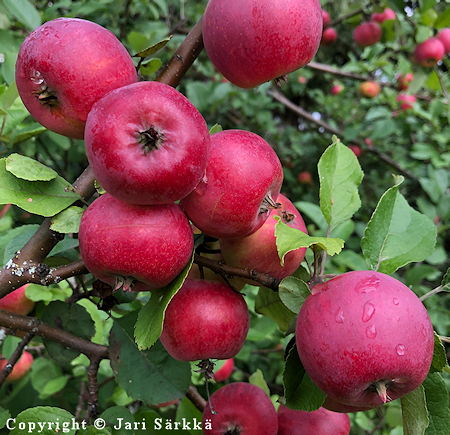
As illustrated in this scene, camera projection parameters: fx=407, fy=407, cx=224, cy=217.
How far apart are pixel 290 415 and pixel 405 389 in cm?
38

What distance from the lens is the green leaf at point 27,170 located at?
0.59m

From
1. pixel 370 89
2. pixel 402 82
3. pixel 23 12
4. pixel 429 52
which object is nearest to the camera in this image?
pixel 23 12

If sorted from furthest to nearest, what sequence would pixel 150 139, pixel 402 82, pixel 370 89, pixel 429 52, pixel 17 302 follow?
pixel 370 89, pixel 402 82, pixel 429 52, pixel 17 302, pixel 150 139

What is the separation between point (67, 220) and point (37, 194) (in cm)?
7

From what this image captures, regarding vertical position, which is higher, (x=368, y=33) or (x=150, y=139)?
(x=150, y=139)

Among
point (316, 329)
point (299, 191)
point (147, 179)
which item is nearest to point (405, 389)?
point (316, 329)

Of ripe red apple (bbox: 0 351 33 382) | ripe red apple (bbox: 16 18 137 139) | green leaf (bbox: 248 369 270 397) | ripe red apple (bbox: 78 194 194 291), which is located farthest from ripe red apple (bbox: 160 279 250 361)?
ripe red apple (bbox: 0 351 33 382)

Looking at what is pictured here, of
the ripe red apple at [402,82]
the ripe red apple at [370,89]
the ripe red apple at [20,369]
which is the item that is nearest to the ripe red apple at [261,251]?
the ripe red apple at [20,369]

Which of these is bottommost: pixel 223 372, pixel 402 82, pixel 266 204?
pixel 402 82

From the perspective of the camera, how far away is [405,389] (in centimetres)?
57

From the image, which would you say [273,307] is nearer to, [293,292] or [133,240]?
[293,292]

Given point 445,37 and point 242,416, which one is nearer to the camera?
point 242,416

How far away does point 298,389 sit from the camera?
68cm

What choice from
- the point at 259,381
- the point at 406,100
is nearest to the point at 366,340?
the point at 259,381
